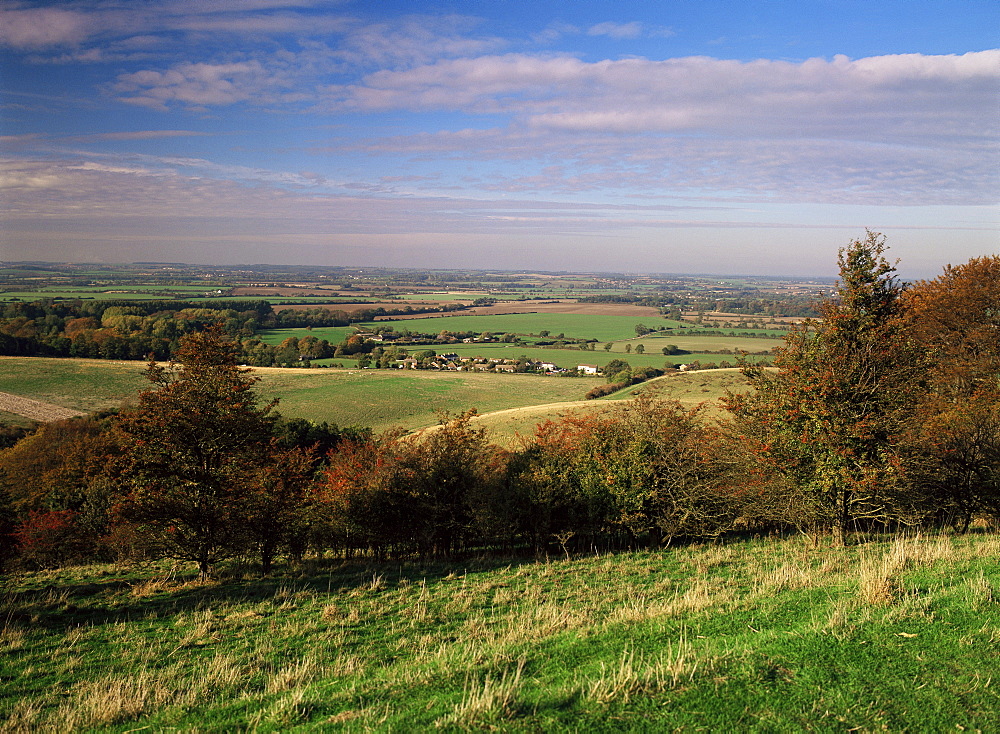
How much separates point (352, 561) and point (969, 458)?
21.0m

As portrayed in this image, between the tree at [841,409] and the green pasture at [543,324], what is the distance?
94.9 metres

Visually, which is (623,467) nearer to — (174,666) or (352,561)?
(352,561)

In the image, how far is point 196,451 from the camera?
16.9 meters

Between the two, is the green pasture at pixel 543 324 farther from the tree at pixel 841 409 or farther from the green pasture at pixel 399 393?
the tree at pixel 841 409

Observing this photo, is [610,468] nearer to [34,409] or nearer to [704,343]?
[34,409]

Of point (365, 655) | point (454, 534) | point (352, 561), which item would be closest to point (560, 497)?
point (454, 534)

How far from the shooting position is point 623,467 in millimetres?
19500

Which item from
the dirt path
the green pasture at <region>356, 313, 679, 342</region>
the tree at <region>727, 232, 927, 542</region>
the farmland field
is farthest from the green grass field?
the farmland field

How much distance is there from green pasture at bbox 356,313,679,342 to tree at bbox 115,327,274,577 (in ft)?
323

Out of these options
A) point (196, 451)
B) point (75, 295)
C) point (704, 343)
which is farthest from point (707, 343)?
point (75, 295)

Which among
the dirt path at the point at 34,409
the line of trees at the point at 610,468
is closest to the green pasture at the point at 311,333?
the dirt path at the point at 34,409

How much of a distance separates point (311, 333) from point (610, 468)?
332ft

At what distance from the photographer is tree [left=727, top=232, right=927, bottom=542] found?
1497 cm

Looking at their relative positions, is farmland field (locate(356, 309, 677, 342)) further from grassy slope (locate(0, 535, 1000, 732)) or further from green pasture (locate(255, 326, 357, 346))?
grassy slope (locate(0, 535, 1000, 732))
